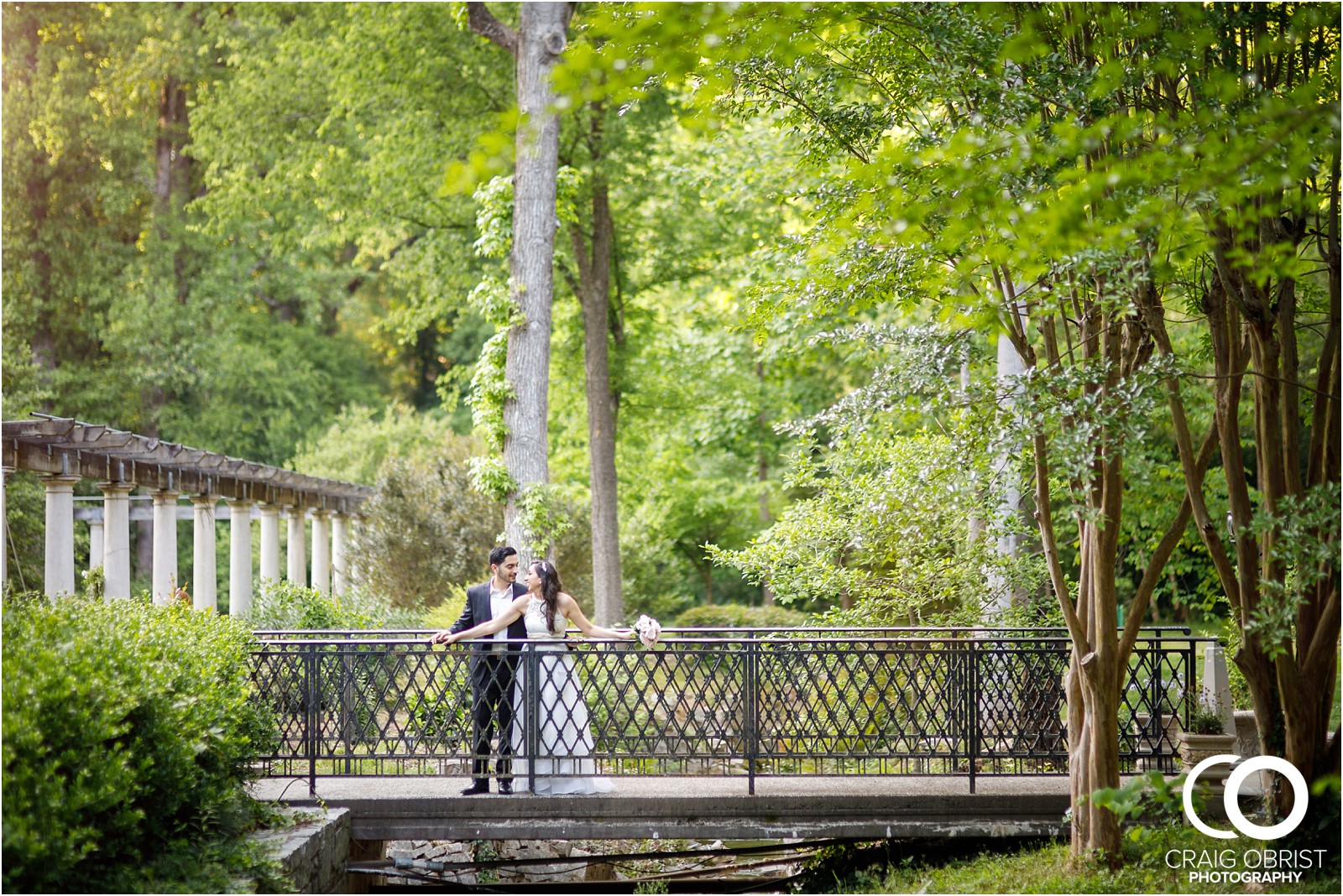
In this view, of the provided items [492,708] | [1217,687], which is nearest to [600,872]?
[492,708]

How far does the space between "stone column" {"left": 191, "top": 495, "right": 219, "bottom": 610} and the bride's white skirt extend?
38.7 feet

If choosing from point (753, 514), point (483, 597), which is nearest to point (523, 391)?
point (483, 597)

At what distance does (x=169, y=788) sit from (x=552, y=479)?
58.0ft

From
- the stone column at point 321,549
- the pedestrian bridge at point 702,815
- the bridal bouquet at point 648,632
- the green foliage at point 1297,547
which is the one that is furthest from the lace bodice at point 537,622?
the stone column at point 321,549

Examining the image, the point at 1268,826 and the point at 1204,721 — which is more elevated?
the point at 1204,721

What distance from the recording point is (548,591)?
8172mm

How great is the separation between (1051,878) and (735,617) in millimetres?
Result: 12360

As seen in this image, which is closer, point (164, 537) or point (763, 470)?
point (164, 537)

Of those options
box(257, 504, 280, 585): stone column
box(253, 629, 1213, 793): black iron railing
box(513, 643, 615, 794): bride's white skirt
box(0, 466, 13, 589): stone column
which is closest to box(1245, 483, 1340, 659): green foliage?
box(253, 629, 1213, 793): black iron railing

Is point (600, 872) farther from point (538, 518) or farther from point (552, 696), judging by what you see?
point (538, 518)

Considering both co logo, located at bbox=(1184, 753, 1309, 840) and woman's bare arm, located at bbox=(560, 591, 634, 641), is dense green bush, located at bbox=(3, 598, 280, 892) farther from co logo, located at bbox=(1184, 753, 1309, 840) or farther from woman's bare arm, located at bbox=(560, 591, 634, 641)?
co logo, located at bbox=(1184, 753, 1309, 840)

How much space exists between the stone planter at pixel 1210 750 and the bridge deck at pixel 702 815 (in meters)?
1.04

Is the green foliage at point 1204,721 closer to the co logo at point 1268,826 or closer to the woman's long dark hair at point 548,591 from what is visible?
the co logo at point 1268,826

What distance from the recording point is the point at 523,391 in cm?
1273
